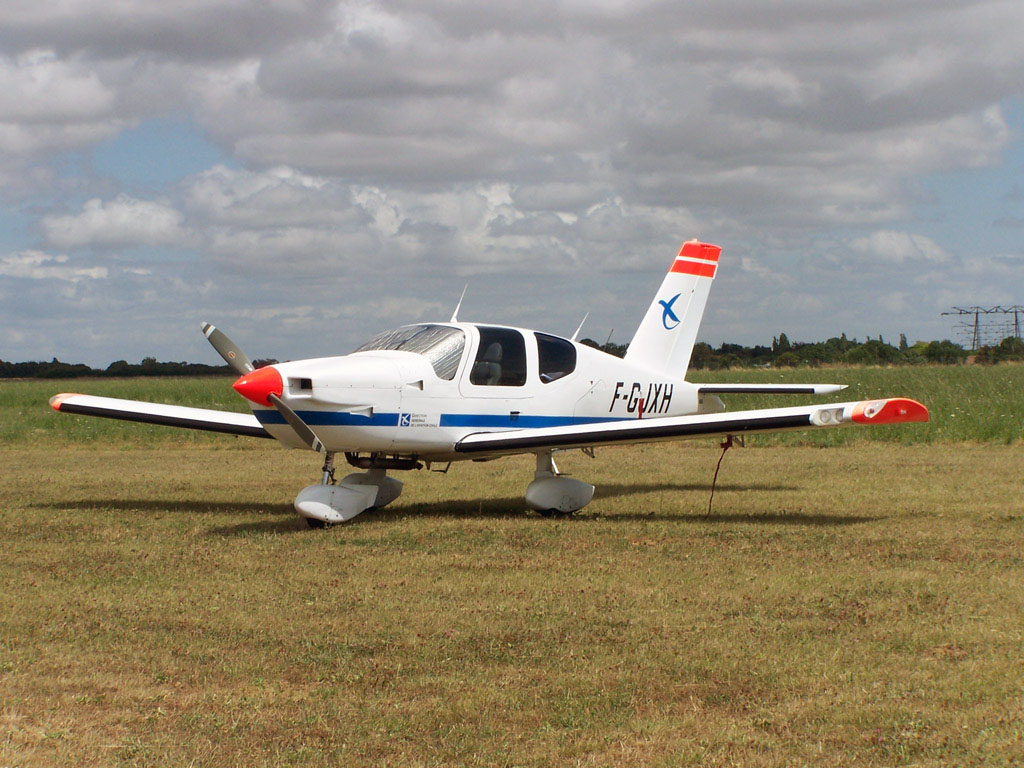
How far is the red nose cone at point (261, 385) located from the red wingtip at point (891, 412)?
519 centimetres

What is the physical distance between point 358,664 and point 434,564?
8.94ft

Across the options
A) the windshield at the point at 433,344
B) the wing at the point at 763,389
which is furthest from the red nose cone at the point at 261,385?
the wing at the point at 763,389

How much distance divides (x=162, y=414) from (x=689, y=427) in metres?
6.62

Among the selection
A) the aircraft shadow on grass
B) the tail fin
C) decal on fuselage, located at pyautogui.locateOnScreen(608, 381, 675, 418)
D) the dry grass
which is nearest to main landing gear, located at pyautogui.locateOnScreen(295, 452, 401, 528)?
the aircraft shadow on grass

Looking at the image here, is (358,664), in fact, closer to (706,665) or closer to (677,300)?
(706,665)

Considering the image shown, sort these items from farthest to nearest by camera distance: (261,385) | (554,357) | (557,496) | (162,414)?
(162,414) → (554,357) → (557,496) → (261,385)

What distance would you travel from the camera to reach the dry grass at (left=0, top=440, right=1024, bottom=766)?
437cm

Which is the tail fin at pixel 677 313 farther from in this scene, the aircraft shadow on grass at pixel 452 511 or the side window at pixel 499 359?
the side window at pixel 499 359

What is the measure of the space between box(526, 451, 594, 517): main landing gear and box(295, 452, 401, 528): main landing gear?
5.44ft

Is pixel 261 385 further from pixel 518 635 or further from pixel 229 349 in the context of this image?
pixel 518 635

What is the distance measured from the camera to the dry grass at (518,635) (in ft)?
14.3

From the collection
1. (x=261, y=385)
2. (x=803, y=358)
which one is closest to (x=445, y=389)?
(x=261, y=385)

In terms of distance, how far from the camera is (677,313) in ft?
46.8

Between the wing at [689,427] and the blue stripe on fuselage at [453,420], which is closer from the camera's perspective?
the wing at [689,427]
